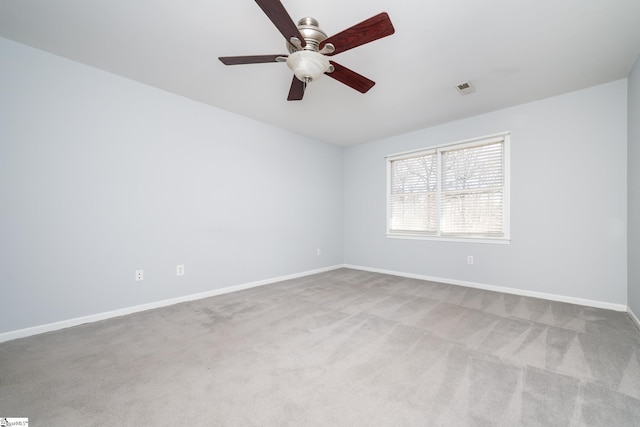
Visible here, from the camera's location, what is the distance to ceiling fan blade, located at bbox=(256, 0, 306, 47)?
4.42 feet

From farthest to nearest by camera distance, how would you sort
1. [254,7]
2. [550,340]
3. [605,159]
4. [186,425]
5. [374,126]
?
[374,126] → [605,159] → [550,340] → [254,7] → [186,425]

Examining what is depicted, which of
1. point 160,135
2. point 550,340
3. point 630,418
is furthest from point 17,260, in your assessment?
point 550,340

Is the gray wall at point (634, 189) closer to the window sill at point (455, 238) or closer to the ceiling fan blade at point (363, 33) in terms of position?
the window sill at point (455, 238)

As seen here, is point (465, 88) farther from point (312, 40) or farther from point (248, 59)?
point (248, 59)

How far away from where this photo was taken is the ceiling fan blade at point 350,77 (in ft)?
6.44

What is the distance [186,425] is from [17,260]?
88.1 inches

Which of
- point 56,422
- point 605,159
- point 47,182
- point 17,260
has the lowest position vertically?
point 56,422

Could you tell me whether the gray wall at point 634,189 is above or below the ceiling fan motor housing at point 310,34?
below

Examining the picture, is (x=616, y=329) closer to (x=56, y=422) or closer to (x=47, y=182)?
(x=56, y=422)

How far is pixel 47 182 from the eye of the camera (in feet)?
7.77

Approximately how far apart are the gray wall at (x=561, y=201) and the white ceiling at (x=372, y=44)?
287 millimetres

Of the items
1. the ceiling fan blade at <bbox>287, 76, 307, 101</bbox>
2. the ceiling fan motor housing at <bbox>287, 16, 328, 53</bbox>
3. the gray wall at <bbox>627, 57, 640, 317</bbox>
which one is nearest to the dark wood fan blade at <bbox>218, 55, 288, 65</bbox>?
the ceiling fan motor housing at <bbox>287, 16, 328, 53</bbox>

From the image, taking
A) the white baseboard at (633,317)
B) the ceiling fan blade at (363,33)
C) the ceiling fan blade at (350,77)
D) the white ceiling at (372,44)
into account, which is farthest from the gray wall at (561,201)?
the ceiling fan blade at (363,33)

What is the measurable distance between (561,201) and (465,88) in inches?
71.1
